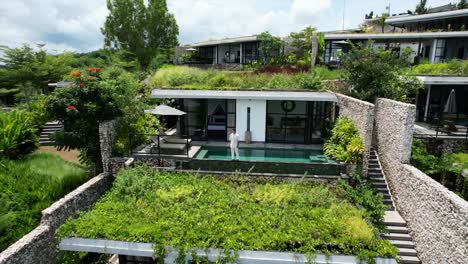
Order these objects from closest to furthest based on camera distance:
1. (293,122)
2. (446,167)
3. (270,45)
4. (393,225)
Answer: (393,225)
(446,167)
(293,122)
(270,45)

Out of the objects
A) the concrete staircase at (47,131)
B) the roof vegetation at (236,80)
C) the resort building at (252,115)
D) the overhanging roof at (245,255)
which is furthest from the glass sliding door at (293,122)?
the concrete staircase at (47,131)

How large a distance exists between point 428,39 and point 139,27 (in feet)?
103

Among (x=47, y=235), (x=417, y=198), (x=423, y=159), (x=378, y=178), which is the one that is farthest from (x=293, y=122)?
(x=47, y=235)

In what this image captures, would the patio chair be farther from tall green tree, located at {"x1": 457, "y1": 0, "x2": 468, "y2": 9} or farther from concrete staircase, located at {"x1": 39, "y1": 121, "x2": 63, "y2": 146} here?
tall green tree, located at {"x1": 457, "y1": 0, "x2": 468, "y2": 9}

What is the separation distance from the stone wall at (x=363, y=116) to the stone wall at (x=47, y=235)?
1181 cm

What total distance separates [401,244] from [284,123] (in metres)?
8.51

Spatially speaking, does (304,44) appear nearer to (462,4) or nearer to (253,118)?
(253,118)

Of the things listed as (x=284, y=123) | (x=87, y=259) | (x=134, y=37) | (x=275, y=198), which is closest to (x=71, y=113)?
(x=87, y=259)

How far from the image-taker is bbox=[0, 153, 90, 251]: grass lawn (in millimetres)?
9234

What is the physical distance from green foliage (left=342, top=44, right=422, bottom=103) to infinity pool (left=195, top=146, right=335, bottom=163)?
4.34 metres

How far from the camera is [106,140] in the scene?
12938 millimetres

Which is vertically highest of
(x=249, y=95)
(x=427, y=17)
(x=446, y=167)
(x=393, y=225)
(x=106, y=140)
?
(x=427, y=17)

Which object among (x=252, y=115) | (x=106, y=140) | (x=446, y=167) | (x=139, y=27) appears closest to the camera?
(x=446, y=167)

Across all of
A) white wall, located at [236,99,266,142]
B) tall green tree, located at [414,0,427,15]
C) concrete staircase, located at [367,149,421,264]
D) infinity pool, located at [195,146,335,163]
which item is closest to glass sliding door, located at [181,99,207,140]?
infinity pool, located at [195,146,335,163]
